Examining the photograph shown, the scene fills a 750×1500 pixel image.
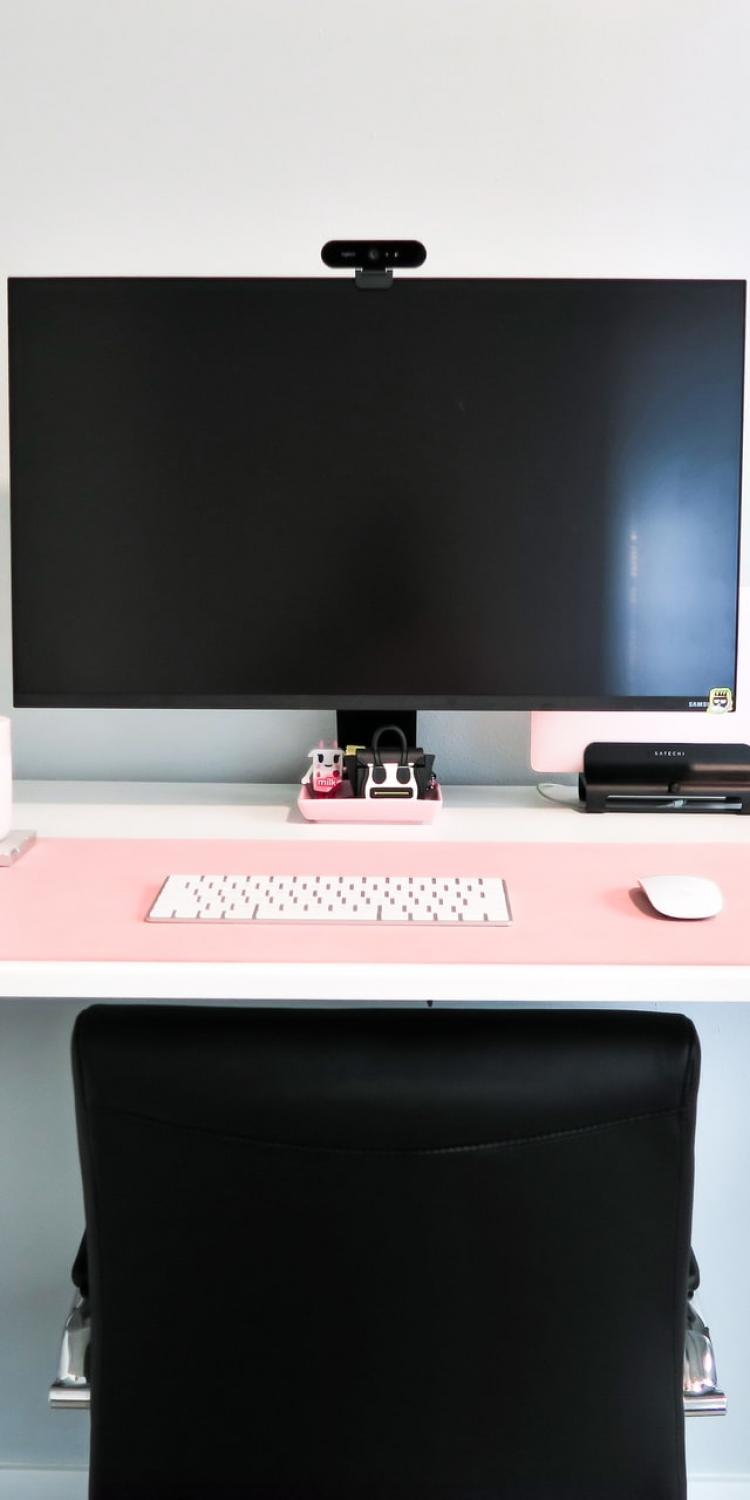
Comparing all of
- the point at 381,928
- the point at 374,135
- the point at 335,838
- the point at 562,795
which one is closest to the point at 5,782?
the point at 335,838

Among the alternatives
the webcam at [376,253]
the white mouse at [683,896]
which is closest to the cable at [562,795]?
the white mouse at [683,896]

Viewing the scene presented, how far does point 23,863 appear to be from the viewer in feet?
3.82

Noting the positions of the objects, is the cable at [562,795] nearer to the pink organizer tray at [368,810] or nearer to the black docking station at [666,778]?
the black docking station at [666,778]

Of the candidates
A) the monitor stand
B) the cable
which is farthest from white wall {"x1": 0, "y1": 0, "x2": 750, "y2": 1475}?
the cable

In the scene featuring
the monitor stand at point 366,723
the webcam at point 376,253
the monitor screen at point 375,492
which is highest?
the webcam at point 376,253

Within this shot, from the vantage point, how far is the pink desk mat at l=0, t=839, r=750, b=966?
92 cm

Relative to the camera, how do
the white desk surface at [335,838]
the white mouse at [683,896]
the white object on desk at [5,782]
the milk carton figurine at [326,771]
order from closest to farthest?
the white desk surface at [335,838], the white mouse at [683,896], the white object on desk at [5,782], the milk carton figurine at [326,771]

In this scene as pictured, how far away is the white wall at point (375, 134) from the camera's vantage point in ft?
4.63

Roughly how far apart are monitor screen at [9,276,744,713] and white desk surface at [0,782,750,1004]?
0.13 metres

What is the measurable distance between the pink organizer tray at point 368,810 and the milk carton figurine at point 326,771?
3 cm

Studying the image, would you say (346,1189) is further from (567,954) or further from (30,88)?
(30,88)

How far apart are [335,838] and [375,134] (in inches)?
33.4

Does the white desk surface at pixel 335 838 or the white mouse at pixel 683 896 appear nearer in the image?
the white desk surface at pixel 335 838

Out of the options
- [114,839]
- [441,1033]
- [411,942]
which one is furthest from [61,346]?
[441,1033]
